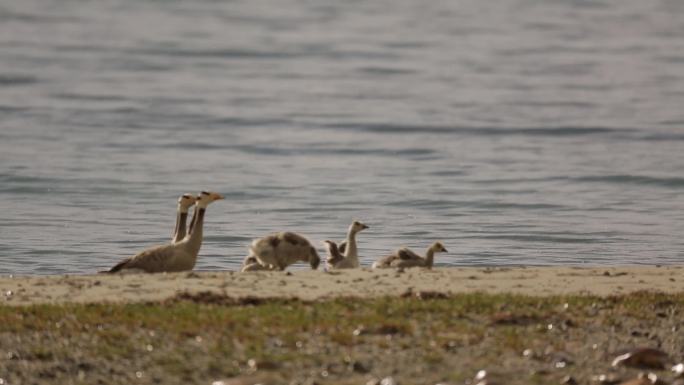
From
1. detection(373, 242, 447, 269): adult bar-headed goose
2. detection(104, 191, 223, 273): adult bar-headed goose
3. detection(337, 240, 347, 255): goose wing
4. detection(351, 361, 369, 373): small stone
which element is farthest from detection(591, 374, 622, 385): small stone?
detection(337, 240, 347, 255): goose wing

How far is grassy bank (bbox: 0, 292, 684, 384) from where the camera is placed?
1148 centimetres

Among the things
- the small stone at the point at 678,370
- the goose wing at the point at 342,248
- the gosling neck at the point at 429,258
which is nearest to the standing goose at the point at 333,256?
the goose wing at the point at 342,248

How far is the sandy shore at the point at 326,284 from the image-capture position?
46.4 ft

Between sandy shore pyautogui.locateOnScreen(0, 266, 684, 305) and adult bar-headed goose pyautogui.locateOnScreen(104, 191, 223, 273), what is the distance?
0.98 m

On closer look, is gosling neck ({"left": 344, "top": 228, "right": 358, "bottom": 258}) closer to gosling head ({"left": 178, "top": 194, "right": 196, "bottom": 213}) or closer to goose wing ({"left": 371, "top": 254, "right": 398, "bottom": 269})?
goose wing ({"left": 371, "top": 254, "right": 398, "bottom": 269})

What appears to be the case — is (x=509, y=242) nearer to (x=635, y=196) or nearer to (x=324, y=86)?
(x=635, y=196)

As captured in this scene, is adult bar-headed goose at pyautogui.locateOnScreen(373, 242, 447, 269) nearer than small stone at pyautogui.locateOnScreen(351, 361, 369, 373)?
No

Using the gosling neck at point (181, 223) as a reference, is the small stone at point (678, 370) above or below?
below

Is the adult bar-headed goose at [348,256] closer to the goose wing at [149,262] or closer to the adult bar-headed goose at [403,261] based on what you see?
the adult bar-headed goose at [403,261]

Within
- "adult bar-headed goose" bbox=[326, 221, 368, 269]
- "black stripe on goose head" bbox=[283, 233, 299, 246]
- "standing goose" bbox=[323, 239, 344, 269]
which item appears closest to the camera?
"black stripe on goose head" bbox=[283, 233, 299, 246]

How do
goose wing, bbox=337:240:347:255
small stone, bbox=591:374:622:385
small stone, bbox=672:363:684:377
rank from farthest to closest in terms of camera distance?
goose wing, bbox=337:240:347:255, small stone, bbox=672:363:684:377, small stone, bbox=591:374:622:385

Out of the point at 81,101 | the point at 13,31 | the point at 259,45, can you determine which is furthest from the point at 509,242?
the point at 13,31

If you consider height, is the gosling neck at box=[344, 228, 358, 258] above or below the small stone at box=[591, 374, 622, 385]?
above

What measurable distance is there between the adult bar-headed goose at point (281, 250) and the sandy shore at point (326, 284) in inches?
58.0
